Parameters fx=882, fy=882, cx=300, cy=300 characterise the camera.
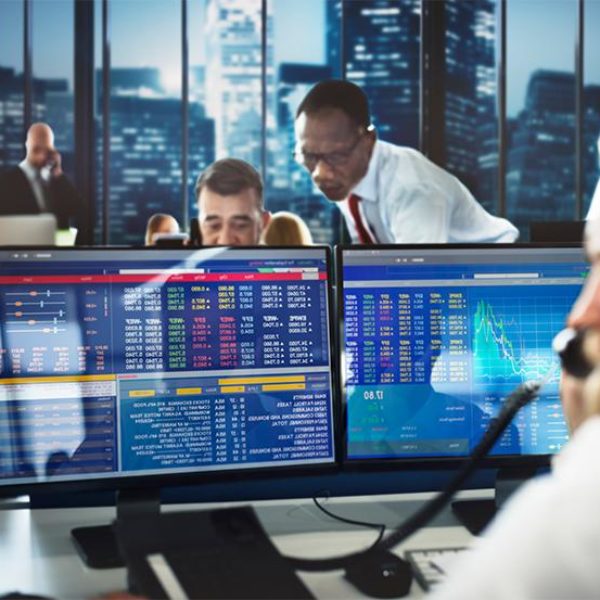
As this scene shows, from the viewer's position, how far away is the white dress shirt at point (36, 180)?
5430 millimetres

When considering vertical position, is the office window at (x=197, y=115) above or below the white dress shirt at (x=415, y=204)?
above

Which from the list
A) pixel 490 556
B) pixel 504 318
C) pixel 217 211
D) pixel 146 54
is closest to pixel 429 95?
pixel 146 54

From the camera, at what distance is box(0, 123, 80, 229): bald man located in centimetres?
538

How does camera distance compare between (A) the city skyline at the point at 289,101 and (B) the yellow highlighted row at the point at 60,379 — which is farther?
(A) the city skyline at the point at 289,101

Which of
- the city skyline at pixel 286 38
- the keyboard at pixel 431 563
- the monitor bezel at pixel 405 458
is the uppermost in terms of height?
the city skyline at pixel 286 38

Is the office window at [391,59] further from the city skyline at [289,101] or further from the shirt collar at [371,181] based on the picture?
the shirt collar at [371,181]

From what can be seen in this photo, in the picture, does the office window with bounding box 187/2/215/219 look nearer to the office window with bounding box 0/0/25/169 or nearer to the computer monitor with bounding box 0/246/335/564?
the office window with bounding box 0/0/25/169

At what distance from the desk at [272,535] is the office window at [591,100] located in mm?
4932

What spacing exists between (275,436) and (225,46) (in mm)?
5051

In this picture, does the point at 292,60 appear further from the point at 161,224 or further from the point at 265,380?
the point at 265,380

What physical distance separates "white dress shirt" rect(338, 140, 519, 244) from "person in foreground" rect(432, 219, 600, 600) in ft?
9.04

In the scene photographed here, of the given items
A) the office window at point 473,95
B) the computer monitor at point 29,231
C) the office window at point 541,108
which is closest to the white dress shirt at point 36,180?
the office window at point 473,95

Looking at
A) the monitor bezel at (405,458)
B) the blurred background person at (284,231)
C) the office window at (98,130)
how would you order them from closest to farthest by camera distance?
the monitor bezel at (405,458), the blurred background person at (284,231), the office window at (98,130)

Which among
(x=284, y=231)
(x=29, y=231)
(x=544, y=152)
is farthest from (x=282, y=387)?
(x=544, y=152)
